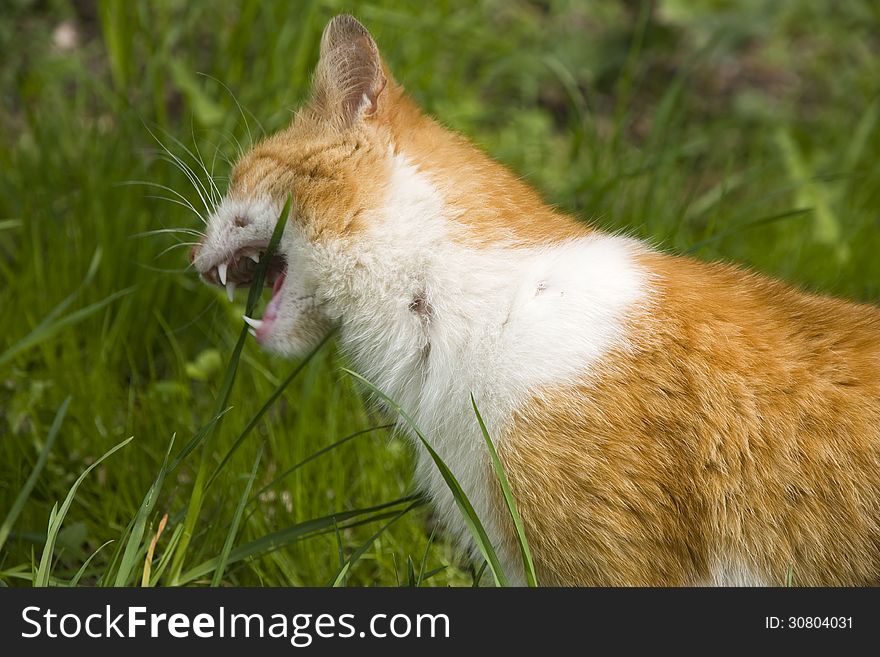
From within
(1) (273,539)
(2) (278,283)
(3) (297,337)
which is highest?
(2) (278,283)

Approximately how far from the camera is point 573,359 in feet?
6.98

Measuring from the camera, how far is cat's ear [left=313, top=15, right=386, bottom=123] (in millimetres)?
2418

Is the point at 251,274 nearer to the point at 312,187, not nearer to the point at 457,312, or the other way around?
the point at 312,187

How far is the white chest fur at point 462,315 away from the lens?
84.9 inches

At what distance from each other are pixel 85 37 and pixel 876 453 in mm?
4494

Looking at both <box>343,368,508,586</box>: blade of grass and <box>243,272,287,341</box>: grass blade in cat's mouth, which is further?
<box>243,272,287,341</box>: grass blade in cat's mouth

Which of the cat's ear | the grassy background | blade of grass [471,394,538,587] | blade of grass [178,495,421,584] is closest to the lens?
blade of grass [471,394,538,587]

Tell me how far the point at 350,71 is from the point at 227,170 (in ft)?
4.27

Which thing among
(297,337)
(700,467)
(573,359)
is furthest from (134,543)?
(700,467)

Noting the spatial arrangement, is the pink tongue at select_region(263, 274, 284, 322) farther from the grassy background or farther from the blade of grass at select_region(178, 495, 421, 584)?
the blade of grass at select_region(178, 495, 421, 584)

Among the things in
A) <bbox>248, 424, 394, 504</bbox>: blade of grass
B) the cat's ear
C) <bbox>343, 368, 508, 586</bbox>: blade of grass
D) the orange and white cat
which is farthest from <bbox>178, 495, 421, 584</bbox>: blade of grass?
the cat's ear
